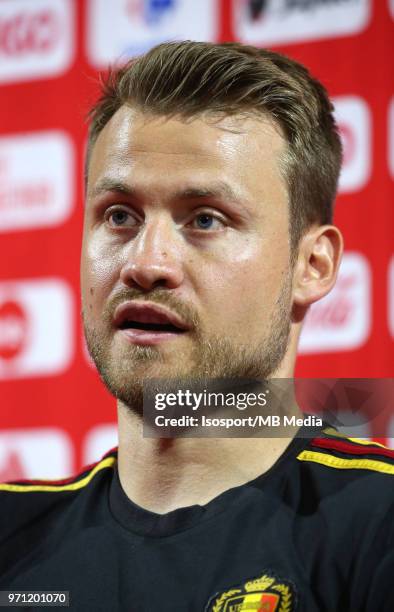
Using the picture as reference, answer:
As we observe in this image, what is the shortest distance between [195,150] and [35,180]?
4.73ft

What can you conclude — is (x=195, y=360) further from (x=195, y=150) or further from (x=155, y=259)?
(x=195, y=150)

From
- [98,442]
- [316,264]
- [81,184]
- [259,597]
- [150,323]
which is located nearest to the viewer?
[259,597]

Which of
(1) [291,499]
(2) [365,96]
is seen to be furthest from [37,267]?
(1) [291,499]

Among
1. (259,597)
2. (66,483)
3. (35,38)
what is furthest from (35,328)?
(259,597)

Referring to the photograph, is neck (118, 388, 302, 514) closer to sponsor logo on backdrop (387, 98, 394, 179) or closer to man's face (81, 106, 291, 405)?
man's face (81, 106, 291, 405)

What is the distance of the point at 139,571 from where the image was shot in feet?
3.98

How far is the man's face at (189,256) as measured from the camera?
47.6 inches

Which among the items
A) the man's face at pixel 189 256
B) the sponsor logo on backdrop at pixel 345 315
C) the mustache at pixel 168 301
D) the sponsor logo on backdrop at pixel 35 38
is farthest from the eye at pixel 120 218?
the sponsor logo on backdrop at pixel 35 38

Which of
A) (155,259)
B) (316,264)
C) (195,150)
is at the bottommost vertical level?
(316,264)

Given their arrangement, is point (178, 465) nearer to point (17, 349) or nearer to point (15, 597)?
point (15, 597)

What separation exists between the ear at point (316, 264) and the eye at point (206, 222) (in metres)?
0.16

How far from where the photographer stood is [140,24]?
2506 mm

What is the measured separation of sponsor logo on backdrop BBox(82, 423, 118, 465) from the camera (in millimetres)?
2406

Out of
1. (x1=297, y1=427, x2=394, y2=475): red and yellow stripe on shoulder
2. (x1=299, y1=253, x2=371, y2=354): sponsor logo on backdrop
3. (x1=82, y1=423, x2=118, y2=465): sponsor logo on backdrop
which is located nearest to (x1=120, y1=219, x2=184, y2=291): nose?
(x1=297, y1=427, x2=394, y2=475): red and yellow stripe on shoulder
